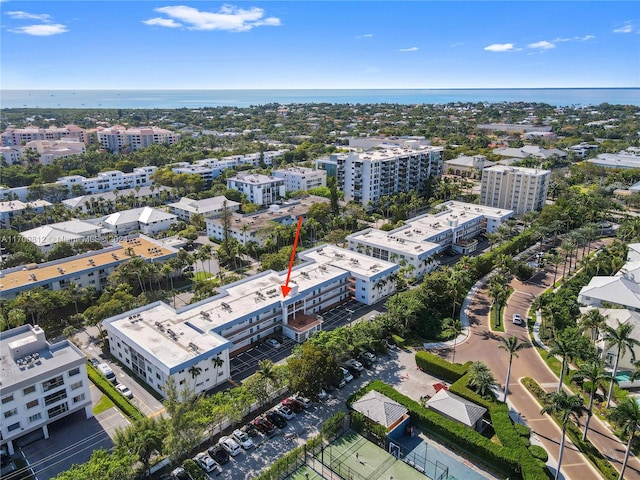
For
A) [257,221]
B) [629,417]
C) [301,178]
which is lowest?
[257,221]

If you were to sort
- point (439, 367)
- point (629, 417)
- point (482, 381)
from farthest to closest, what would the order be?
point (439, 367) → point (482, 381) → point (629, 417)

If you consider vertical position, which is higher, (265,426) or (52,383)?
(52,383)

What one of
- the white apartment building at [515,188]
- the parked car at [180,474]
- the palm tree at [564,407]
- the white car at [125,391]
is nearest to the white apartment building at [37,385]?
the white car at [125,391]

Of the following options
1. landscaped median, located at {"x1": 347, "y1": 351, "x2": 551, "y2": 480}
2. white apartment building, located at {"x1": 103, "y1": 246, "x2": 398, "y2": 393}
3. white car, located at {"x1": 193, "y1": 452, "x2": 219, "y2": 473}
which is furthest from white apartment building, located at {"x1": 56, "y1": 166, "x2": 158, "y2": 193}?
landscaped median, located at {"x1": 347, "y1": 351, "x2": 551, "y2": 480}

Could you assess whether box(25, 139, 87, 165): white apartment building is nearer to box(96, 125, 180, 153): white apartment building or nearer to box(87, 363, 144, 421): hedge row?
box(96, 125, 180, 153): white apartment building

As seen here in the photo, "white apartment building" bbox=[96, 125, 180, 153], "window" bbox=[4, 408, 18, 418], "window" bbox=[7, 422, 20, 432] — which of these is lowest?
"window" bbox=[7, 422, 20, 432]

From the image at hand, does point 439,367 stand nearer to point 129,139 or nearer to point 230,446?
Result: point 230,446

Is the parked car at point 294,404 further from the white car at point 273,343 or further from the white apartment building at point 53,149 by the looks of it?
the white apartment building at point 53,149

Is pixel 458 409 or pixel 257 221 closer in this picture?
pixel 458 409

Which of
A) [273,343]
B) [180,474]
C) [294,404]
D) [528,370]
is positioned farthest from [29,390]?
[528,370]
